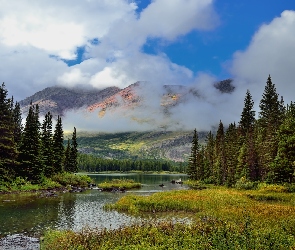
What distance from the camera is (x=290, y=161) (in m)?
55.2

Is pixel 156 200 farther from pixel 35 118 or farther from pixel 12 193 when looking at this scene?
pixel 35 118

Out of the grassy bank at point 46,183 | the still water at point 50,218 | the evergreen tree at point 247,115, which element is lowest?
the still water at point 50,218

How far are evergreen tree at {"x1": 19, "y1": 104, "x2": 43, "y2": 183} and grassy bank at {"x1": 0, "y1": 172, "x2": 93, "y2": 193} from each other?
96.3 inches

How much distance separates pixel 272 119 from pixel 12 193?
6049 centimetres

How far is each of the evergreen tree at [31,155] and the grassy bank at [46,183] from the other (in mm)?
2445

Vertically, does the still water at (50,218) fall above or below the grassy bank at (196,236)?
below

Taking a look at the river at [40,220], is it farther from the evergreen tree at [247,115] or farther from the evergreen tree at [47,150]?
the evergreen tree at [247,115]

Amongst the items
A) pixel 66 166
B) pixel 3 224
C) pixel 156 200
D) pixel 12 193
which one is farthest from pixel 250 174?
pixel 66 166

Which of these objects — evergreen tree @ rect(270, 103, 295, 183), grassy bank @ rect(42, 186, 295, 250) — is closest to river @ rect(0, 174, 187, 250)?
grassy bank @ rect(42, 186, 295, 250)

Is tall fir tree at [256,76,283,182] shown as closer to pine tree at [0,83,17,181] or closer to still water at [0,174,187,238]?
still water at [0,174,187,238]

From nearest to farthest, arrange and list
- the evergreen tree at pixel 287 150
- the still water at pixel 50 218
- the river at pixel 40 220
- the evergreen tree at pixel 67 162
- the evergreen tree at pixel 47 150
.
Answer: the river at pixel 40 220, the still water at pixel 50 218, the evergreen tree at pixel 287 150, the evergreen tree at pixel 47 150, the evergreen tree at pixel 67 162

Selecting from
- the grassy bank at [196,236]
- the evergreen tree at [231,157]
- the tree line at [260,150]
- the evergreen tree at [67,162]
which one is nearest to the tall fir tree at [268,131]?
the tree line at [260,150]

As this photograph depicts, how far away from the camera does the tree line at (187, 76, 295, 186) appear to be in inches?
2261

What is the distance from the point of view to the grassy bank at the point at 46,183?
63494 millimetres
